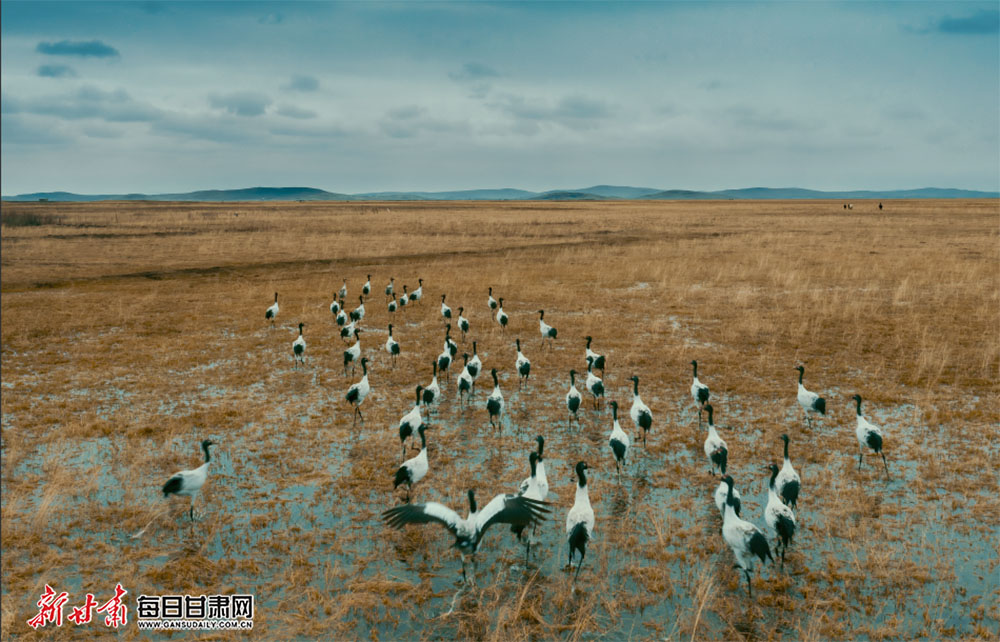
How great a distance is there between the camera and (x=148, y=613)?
278 inches

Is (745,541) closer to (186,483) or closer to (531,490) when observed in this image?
(531,490)

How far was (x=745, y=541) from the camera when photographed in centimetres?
727

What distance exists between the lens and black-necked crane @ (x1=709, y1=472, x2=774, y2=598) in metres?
7.18

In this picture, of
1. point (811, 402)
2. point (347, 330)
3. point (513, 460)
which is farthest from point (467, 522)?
point (347, 330)

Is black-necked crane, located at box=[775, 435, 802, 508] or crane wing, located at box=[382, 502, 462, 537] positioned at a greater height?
crane wing, located at box=[382, 502, 462, 537]

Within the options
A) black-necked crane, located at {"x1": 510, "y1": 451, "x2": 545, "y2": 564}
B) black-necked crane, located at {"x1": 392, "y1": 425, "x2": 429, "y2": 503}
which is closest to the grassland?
black-necked crane, located at {"x1": 510, "y1": 451, "x2": 545, "y2": 564}

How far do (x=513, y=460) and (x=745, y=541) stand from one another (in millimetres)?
4636

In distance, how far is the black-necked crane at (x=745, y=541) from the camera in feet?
23.5

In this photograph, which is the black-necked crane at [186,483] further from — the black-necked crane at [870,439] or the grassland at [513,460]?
the black-necked crane at [870,439]

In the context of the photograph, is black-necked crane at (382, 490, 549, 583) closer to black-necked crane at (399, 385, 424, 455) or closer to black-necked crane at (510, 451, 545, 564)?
black-necked crane at (510, 451, 545, 564)

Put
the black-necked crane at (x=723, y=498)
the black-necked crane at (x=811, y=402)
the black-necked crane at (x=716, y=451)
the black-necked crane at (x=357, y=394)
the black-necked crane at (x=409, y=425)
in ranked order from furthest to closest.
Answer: the black-necked crane at (x=357, y=394) → the black-necked crane at (x=811, y=402) → the black-necked crane at (x=409, y=425) → the black-necked crane at (x=716, y=451) → the black-necked crane at (x=723, y=498)

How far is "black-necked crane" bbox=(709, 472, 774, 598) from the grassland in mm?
411

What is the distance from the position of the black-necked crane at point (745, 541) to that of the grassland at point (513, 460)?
41cm

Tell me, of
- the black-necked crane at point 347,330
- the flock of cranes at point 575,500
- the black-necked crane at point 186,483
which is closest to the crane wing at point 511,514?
the flock of cranes at point 575,500
